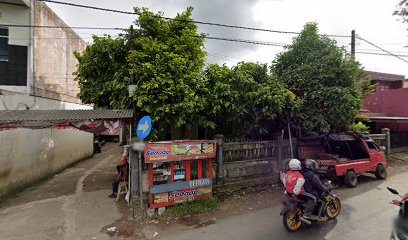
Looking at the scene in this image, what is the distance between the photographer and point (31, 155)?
28.8 feet

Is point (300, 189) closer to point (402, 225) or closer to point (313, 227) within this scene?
point (313, 227)

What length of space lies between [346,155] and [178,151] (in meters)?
7.09

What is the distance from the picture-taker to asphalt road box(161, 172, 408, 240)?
14.6 ft

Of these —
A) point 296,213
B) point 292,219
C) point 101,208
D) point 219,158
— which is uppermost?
point 219,158

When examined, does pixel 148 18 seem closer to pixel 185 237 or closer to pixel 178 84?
pixel 178 84

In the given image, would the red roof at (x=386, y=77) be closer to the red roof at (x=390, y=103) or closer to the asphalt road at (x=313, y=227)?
the red roof at (x=390, y=103)

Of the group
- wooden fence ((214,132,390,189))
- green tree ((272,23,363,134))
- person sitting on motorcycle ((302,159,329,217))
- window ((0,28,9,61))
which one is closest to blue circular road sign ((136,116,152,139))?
wooden fence ((214,132,390,189))

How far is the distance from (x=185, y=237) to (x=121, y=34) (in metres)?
6.31

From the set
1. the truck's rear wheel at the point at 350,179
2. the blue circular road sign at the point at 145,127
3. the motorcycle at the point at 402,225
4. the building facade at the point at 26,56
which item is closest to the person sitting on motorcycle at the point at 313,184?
the motorcycle at the point at 402,225

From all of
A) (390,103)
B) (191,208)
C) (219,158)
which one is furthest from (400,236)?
(390,103)

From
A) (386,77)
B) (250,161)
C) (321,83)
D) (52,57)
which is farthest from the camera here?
(386,77)

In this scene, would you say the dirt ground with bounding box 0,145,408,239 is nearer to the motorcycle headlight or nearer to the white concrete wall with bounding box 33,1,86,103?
the motorcycle headlight

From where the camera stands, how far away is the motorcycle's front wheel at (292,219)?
4574 mm

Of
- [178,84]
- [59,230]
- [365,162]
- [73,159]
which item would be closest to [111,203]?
[59,230]
